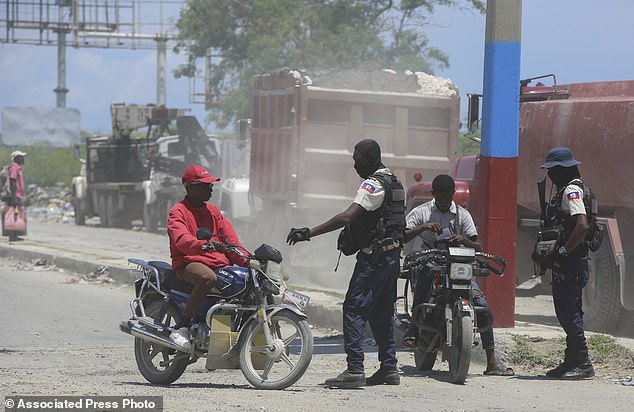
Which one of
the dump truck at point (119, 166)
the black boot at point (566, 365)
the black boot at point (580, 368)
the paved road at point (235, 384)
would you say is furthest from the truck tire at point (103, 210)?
the black boot at point (580, 368)

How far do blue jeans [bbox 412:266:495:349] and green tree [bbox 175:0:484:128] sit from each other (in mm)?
25365

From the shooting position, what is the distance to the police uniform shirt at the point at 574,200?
871cm

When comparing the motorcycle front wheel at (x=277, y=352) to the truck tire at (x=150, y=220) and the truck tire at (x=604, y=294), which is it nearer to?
the truck tire at (x=604, y=294)

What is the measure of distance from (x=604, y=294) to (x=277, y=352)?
4.80 metres

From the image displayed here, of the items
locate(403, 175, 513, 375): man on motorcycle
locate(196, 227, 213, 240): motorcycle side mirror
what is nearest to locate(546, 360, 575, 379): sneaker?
locate(403, 175, 513, 375): man on motorcycle

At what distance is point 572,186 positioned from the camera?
880 centimetres

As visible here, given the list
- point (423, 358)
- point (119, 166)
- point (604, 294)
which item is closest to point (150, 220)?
point (119, 166)

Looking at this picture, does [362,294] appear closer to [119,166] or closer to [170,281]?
[170,281]

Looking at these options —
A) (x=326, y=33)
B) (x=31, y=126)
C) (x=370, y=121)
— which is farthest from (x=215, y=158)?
(x=31, y=126)

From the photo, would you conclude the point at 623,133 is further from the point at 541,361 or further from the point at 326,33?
the point at 326,33

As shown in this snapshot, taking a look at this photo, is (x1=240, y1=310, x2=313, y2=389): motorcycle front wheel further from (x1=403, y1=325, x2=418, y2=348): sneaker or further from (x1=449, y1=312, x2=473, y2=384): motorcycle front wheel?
(x1=403, y1=325, x2=418, y2=348): sneaker

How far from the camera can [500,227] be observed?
10742 millimetres

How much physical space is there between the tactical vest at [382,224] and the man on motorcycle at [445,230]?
1.95 feet

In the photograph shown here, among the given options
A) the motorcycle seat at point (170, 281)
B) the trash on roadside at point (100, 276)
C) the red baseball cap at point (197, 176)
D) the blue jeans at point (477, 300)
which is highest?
the red baseball cap at point (197, 176)
